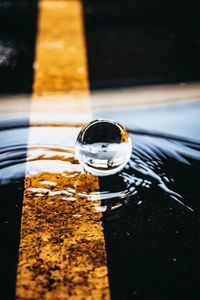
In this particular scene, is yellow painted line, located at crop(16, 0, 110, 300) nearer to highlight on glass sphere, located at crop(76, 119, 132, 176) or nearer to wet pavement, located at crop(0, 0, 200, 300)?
wet pavement, located at crop(0, 0, 200, 300)

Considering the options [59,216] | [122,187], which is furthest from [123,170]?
[59,216]

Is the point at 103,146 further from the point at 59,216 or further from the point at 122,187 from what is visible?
the point at 59,216

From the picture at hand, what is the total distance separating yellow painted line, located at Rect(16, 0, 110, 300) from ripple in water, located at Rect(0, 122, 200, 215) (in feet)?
0.04

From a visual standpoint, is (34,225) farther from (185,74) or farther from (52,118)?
(185,74)

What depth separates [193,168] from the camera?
2514 millimetres

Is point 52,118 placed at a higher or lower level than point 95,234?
higher

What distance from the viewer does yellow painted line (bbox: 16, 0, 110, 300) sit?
1.64m

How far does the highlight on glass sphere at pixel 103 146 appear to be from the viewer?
2275 millimetres

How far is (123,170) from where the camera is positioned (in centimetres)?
246

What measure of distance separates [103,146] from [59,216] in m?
0.49

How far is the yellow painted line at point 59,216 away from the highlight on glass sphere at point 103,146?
14 cm

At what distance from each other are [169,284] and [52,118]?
6.27 feet

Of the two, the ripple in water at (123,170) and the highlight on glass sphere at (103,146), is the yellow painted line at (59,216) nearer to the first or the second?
the ripple in water at (123,170)

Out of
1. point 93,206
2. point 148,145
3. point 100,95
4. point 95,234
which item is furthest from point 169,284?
point 100,95
